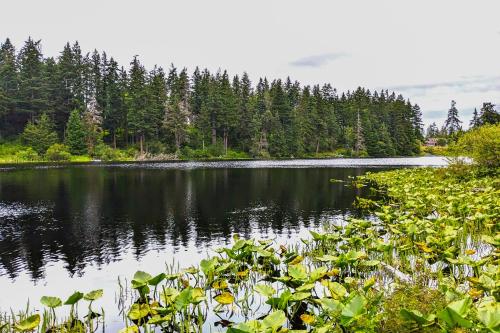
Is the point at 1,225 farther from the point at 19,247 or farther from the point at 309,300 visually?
the point at 309,300

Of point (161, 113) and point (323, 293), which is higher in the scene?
point (161, 113)

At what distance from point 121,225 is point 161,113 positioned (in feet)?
249

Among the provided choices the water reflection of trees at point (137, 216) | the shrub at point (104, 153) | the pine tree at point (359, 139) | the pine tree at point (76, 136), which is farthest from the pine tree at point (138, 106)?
the pine tree at point (359, 139)

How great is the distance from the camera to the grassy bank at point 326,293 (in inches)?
248

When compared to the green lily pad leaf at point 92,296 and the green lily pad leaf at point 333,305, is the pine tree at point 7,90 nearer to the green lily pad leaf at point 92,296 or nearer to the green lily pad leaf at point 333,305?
the green lily pad leaf at point 92,296

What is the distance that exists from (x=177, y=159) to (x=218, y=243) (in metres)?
75.9

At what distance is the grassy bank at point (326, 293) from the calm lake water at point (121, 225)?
4.17ft

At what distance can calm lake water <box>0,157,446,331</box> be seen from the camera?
12062 mm

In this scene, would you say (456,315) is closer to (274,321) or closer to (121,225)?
(274,321)

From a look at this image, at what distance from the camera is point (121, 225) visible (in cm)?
1941

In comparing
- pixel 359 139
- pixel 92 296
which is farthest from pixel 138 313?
pixel 359 139

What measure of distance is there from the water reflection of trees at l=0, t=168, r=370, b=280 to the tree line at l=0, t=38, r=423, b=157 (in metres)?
51.7

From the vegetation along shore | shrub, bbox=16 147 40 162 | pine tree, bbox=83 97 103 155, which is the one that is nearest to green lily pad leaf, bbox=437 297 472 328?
the vegetation along shore

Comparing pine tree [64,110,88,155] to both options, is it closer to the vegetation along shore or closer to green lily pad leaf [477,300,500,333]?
the vegetation along shore
